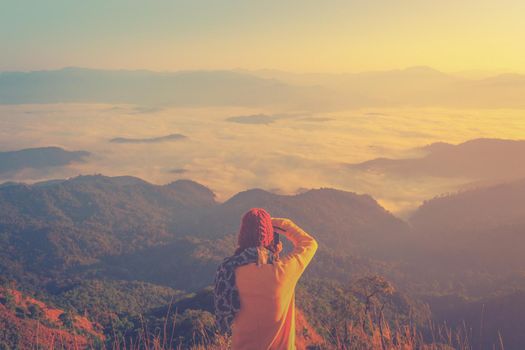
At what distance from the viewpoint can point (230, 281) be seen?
13.4ft

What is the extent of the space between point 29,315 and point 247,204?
349 feet

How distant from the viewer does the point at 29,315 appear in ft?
99.6

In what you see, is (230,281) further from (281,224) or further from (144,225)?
(144,225)

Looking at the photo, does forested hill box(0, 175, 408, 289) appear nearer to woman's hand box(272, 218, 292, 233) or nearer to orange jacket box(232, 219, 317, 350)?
woman's hand box(272, 218, 292, 233)

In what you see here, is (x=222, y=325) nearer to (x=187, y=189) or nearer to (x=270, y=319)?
(x=270, y=319)

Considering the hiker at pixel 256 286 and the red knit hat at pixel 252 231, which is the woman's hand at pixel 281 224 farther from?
the red knit hat at pixel 252 231

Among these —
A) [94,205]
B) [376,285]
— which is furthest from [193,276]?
[94,205]

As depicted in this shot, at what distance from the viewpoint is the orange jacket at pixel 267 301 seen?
Result: 3.98m

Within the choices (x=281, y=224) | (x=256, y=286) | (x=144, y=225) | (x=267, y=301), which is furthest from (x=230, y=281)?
(x=144, y=225)

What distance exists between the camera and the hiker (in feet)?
13.1

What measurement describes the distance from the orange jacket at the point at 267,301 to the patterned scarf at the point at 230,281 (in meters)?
0.05

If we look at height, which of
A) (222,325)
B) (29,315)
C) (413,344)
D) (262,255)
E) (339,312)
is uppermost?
(262,255)

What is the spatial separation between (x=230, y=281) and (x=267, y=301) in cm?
40

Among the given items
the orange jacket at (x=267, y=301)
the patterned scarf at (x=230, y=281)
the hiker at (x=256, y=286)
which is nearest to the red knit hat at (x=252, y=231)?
the hiker at (x=256, y=286)
